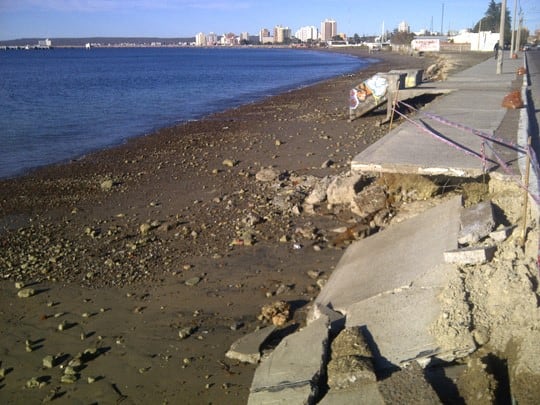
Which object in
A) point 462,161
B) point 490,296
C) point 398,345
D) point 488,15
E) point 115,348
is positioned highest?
point 488,15

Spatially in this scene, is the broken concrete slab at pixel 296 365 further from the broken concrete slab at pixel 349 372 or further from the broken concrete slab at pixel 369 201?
the broken concrete slab at pixel 369 201

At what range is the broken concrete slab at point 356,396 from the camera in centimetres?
437

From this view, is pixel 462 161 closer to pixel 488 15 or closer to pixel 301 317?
pixel 301 317

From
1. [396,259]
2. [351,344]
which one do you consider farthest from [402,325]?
[396,259]

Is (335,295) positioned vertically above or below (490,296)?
below

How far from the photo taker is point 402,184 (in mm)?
9602

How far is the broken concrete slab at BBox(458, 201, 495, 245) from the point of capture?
6219 millimetres

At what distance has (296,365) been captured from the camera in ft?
16.7

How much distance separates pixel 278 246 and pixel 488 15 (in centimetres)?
12471

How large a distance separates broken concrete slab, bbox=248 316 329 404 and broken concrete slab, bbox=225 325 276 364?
0.21 m

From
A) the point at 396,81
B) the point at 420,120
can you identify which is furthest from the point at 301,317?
the point at 396,81

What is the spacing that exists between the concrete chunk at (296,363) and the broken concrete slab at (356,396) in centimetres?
19

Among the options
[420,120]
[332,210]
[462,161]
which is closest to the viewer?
[462,161]

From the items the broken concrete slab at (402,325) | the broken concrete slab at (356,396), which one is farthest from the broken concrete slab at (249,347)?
the broken concrete slab at (356,396)
